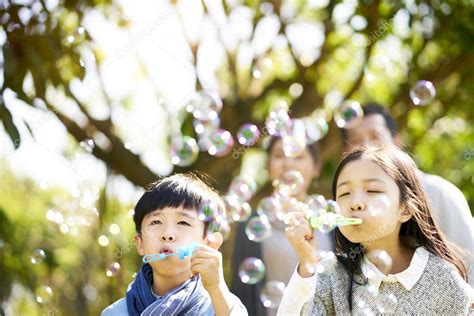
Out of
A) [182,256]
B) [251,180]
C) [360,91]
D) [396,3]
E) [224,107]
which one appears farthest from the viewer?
[360,91]

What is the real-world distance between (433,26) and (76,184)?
10.1 feet

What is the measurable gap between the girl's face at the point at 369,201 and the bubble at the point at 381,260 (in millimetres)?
48

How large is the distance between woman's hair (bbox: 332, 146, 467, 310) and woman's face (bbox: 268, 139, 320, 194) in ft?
2.36

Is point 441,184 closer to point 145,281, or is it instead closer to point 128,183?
point 145,281

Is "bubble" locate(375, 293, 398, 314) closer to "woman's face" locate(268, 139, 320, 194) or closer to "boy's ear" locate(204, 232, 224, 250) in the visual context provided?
"boy's ear" locate(204, 232, 224, 250)

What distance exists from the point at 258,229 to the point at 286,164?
0.43 metres

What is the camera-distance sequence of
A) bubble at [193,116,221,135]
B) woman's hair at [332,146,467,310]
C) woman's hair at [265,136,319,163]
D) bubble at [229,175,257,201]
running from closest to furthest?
woman's hair at [332,146,467,310] → bubble at [229,175,257,201] → woman's hair at [265,136,319,163] → bubble at [193,116,221,135]

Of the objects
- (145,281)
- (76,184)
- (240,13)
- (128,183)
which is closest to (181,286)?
(145,281)

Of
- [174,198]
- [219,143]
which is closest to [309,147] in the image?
[219,143]

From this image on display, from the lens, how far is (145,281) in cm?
318

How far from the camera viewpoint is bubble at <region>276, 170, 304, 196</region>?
12.4 ft

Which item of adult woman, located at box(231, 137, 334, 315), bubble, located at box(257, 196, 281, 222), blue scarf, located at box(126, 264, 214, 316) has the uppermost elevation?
blue scarf, located at box(126, 264, 214, 316)

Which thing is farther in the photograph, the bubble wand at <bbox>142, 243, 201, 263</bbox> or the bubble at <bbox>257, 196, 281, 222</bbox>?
the bubble at <bbox>257, 196, 281, 222</bbox>

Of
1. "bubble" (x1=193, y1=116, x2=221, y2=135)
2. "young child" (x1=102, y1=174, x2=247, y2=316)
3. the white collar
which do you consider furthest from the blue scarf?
"bubble" (x1=193, y1=116, x2=221, y2=135)
